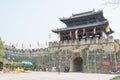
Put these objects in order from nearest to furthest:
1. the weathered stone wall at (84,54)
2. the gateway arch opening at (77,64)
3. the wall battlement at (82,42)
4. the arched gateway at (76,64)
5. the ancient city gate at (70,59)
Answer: the weathered stone wall at (84,54)
the wall battlement at (82,42)
the ancient city gate at (70,59)
the arched gateway at (76,64)
the gateway arch opening at (77,64)

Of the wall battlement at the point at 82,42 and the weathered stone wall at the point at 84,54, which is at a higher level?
the wall battlement at the point at 82,42

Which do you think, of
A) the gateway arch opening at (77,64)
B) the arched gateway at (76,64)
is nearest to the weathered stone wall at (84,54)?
the arched gateway at (76,64)

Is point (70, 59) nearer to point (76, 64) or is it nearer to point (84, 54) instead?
point (76, 64)

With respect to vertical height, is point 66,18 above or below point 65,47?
above

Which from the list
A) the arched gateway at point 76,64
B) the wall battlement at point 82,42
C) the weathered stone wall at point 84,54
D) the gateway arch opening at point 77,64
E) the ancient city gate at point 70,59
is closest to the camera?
the weathered stone wall at point 84,54

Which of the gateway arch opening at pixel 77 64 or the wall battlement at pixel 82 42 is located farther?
the gateway arch opening at pixel 77 64

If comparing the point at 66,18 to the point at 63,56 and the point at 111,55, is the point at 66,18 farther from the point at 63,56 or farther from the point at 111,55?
the point at 111,55

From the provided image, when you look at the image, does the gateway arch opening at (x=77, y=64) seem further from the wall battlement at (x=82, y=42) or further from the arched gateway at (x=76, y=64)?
the wall battlement at (x=82, y=42)

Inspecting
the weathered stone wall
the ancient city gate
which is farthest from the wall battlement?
the ancient city gate

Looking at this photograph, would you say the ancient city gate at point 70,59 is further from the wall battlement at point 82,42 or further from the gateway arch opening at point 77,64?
the wall battlement at point 82,42

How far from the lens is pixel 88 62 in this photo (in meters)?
30.0

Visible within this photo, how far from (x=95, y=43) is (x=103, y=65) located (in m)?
3.41

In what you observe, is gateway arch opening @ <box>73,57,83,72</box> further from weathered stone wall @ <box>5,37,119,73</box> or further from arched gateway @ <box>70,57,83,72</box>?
weathered stone wall @ <box>5,37,119,73</box>

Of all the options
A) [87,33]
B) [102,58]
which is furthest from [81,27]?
[102,58]
